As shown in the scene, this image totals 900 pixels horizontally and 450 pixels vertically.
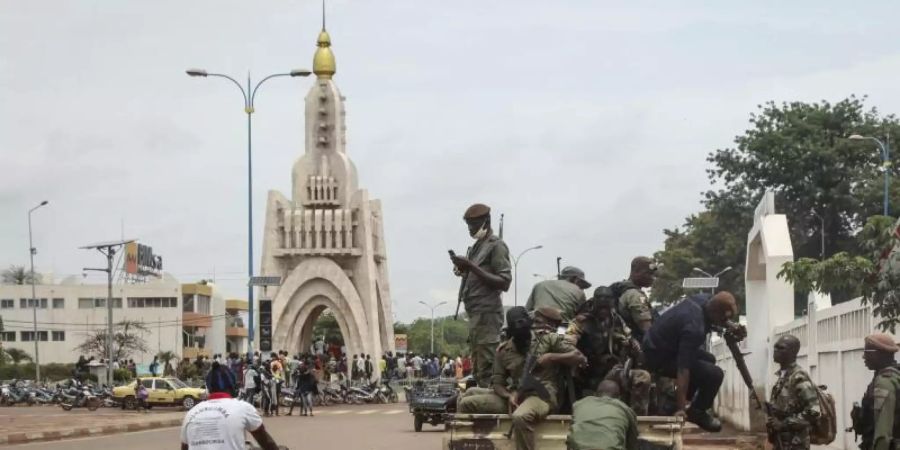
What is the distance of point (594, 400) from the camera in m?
8.95

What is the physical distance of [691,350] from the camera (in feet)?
34.2

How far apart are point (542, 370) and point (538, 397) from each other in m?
0.20

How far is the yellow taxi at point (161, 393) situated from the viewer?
44188mm

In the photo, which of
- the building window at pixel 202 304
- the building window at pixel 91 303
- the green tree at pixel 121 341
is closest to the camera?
the green tree at pixel 121 341

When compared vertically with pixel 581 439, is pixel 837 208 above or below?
above

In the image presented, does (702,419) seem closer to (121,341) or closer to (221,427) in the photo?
(221,427)

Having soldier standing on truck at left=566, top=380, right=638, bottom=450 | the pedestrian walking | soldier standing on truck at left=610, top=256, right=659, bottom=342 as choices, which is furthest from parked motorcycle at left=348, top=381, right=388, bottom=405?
soldier standing on truck at left=566, top=380, right=638, bottom=450

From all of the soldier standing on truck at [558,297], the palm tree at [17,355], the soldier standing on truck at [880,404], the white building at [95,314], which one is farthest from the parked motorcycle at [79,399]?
the white building at [95,314]

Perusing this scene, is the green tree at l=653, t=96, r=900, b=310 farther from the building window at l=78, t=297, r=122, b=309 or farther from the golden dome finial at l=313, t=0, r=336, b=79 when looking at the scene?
the building window at l=78, t=297, r=122, b=309

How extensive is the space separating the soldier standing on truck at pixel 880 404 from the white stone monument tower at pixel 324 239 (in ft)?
198

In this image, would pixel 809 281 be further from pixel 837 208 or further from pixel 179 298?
pixel 179 298

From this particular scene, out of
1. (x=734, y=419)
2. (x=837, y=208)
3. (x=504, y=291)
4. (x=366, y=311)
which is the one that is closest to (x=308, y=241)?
(x=366, y=311)

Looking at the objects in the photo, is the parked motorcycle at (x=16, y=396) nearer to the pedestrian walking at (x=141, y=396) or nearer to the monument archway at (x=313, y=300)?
the pedestrian walking at (x=141, y=396)

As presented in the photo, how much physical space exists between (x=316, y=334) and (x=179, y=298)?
32.7 meters
